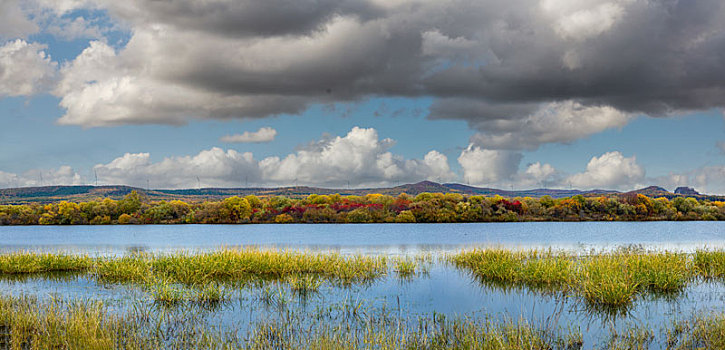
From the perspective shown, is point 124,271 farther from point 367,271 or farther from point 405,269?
point 405,269

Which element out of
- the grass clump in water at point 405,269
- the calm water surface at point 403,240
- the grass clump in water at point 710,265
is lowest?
the calm water surface at point 403,240

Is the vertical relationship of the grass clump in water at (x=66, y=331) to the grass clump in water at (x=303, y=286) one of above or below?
above

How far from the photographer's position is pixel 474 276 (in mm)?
24969

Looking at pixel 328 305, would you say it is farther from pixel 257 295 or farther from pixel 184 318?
pixel 184 318

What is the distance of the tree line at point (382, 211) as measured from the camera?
10862 centimetres

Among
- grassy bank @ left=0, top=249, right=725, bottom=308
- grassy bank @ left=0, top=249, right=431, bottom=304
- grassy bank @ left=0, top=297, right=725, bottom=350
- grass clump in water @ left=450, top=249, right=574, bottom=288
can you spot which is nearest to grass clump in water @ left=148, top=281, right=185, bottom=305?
grassy bank @ left=0, top=249, right=725, bottom=308

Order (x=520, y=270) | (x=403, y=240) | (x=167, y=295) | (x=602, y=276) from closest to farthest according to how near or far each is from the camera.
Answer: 1. (x=167, y=295)
2. (x=602, y=276)
3. (x=520, y=270)
4. (x=403, y=240)

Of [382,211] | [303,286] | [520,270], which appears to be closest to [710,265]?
[520,270]

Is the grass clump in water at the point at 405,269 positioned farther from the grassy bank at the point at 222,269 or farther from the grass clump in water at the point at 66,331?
the grass clump in water at the point at 66,331

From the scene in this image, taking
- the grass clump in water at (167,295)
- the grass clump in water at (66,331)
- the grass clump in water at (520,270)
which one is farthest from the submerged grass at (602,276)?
the grass clump in water at (66,331)

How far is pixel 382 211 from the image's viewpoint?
112 meters

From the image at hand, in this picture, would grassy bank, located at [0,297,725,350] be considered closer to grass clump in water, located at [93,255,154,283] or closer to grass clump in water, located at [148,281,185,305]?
grass clump in water, located at [148,281,185,305]

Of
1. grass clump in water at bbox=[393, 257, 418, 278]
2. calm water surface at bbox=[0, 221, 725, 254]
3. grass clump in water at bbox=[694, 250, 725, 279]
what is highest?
grass clump in water at bbox=[694, 250, 725, 279]

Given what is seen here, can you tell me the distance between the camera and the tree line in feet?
356
